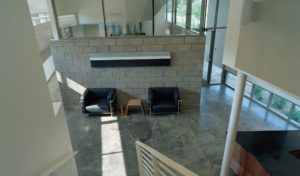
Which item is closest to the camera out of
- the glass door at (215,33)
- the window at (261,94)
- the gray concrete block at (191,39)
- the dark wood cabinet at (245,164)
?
the dark wood cabinet at (245,164)

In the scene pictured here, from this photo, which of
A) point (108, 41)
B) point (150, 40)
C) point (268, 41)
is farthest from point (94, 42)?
point (268, 41)

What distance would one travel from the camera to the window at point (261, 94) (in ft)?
21.4

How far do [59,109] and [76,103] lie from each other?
4.08m

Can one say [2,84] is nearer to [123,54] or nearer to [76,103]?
[123,54]

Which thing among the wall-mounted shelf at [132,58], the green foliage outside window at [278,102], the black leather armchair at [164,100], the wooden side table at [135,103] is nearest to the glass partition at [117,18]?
the wall-mounted shelf at [132,58]

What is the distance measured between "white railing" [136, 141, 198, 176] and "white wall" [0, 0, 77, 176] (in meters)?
1.13

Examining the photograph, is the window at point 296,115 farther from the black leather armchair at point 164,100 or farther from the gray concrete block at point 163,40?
the gray concrete block at point 163,40

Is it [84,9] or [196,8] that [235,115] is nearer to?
[196,8]

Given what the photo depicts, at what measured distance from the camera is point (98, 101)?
617 centimetres

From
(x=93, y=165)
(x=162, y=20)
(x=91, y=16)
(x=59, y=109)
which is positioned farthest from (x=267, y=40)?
(x=91, y=16)

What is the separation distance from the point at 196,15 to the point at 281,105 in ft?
12.1

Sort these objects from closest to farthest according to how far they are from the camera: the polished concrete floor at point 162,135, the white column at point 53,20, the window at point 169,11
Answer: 1. the polished concrete floor at point 162,135
2. the white column at point 53,20
3. the window at point 169,11

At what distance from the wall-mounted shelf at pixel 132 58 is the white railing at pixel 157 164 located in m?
3.48

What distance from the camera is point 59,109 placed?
9.10 ft
